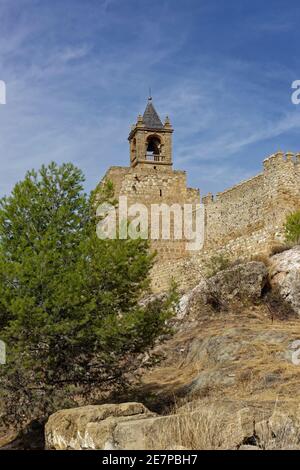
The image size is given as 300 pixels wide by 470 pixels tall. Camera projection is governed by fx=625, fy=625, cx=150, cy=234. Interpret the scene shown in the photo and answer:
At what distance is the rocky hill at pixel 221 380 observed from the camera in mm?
8359

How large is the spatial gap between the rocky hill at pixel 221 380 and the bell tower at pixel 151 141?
12172 mm

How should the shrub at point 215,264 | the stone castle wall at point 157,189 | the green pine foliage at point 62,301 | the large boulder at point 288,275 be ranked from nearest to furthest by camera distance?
the green pine foliage at point 62,301, the large boulder at point 288,275, the shrub at point 215,264, the stone castle wall at point 157,189

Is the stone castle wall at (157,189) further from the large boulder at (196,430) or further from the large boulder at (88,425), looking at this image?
the large boulder at (196,430)

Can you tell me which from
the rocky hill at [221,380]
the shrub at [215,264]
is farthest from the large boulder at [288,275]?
the shrub at [215,264]

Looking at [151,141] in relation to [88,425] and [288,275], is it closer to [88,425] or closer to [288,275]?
[288,275]

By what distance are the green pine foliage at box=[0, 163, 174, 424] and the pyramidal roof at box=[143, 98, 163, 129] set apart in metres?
19.4

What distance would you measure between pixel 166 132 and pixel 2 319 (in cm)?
2154

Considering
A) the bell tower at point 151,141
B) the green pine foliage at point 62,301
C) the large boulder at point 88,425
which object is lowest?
the large boulder at point 88,425

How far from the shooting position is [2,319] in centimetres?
1367
